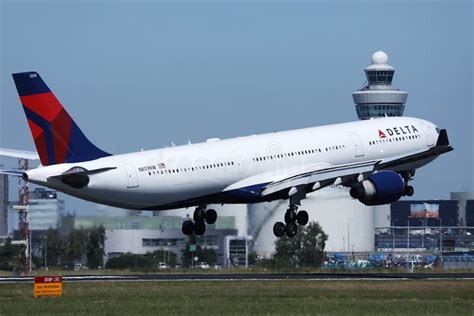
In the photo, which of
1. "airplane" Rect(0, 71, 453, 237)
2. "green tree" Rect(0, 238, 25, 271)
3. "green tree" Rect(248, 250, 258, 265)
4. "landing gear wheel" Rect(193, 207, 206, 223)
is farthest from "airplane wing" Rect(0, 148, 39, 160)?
"green tree" Rect(248, 250, 258, 265)

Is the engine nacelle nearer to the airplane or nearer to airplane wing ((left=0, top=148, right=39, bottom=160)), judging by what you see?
the airplane

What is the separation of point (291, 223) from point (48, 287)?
74.7ft

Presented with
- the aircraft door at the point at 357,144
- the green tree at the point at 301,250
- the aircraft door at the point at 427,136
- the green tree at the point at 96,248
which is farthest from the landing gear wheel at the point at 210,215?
the green tree at the point at 301,250

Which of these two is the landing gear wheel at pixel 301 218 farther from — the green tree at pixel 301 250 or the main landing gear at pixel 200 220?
the green tree at pixel 301 250

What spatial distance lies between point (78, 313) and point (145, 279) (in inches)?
934

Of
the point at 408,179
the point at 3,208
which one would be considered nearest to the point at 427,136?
the point at 408,179

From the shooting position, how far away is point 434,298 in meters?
61.4

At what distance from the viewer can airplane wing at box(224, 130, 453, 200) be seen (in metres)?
82.1

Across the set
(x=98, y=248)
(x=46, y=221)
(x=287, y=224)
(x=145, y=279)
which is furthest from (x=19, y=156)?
(x=98, y=248)

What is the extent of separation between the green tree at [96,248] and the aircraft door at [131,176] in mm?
8224

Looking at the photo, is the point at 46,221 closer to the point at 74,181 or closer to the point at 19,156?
the point at 19,156

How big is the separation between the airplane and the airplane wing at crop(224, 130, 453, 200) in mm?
65

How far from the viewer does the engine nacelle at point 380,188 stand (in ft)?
271

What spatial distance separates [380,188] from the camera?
82.5 meters
